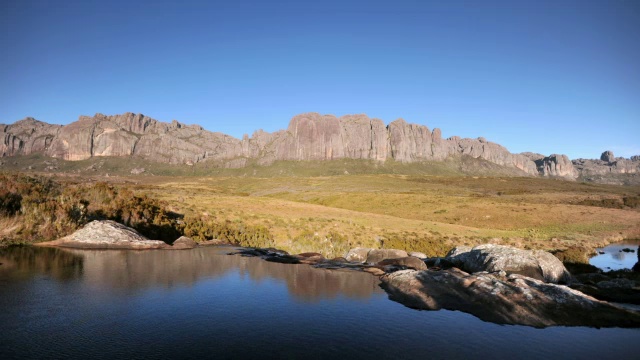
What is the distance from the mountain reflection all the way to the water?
3258cm

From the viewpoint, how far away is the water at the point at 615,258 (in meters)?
38.6

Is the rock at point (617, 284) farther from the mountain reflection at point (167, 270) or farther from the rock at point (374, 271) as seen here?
the mountain reflection at point (167, 270)

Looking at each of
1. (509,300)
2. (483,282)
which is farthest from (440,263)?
(509,300)

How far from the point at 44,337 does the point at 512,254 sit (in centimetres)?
2826

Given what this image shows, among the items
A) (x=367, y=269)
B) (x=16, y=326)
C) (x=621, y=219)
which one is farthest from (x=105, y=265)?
(x=621, y=219)

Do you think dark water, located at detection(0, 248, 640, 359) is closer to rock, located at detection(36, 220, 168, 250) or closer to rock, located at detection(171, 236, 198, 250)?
rock, located at detection(36, 220, 168, 250)

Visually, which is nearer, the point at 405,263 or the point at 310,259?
the point at 405,263

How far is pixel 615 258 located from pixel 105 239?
58.3m

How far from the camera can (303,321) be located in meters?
14.9

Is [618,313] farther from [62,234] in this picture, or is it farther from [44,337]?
[62,234]

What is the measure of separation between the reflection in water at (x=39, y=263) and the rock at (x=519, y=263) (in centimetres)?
2757

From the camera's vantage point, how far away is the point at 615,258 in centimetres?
4400

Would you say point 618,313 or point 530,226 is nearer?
point 618,313

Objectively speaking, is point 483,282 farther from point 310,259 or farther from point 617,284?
point 310,259
